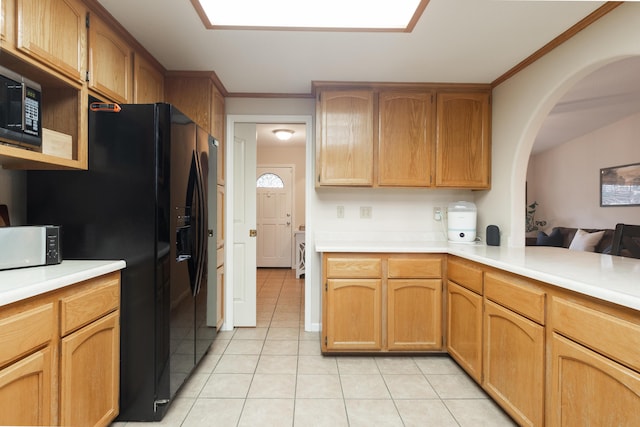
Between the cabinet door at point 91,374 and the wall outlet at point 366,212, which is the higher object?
the wall outlet at point 366,212

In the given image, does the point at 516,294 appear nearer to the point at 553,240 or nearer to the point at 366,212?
the point at 366,212

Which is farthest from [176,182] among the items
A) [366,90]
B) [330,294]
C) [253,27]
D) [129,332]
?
[366,90]

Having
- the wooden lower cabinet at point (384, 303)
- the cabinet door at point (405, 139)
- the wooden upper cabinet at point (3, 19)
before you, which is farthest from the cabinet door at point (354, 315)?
the wooden upper cabinet at point (3, 19)

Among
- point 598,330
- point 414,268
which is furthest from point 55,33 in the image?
point 598,330

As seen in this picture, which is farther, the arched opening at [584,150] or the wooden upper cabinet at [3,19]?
the arched opening at [584,150]

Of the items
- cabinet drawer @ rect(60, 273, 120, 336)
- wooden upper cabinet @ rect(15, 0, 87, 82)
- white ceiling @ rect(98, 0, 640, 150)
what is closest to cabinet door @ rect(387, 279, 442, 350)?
white ceiling @ rect(98, 0, 640, 150)

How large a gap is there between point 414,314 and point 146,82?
104 inches

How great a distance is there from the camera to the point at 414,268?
2.25 metres

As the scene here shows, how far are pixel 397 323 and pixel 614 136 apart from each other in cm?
488

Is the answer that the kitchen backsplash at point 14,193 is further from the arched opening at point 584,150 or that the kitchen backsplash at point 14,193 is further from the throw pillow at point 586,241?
the throw pillow at point 586,241

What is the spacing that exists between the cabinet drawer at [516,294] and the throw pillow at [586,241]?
3420mm

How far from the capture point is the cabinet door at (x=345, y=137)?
2.50 meters

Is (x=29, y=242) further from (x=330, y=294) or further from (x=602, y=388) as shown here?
(x=602, y=388)

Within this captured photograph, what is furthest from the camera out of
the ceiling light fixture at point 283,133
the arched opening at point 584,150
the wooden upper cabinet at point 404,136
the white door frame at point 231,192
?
the ceiling light fixture at point 283,133
